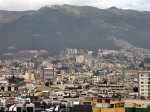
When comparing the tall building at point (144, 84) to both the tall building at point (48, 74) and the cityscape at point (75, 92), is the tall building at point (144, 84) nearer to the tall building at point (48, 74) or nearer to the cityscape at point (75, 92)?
the cityscape at point (75, 92)

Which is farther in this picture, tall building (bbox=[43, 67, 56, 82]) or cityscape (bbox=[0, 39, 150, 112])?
tall building (bbox=[43, 67, 56, 82])

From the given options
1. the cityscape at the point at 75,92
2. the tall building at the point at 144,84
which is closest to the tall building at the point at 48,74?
the cityscape at the point at 75,92

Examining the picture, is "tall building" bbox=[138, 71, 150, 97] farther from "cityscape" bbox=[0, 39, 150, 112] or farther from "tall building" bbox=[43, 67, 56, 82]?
"tall building" bbox=[43, 67, 56, 82]

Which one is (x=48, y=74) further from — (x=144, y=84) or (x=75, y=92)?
(x=144, y=84)

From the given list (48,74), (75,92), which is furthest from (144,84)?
(48,74)

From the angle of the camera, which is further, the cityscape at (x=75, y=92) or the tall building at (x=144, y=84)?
the tall building at (x=144, y=84)

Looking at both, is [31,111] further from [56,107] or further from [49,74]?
[49,74]

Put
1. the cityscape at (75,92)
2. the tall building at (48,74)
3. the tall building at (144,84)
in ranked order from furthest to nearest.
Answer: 1. the tall building at (48,74)
2. the tall building at (144,84)
3. the cityscape at (75,92)

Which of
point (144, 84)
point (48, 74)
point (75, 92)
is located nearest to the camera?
point (75, 92)

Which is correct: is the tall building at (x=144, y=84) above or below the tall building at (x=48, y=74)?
above

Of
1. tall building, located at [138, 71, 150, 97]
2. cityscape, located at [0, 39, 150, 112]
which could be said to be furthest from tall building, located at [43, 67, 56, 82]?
tall building, located at [138, 71, 150, 97]

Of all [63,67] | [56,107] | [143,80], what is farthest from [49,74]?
[56,107]

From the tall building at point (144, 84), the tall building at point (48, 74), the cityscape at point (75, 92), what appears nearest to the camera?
the cityscape at point (75, 92)
